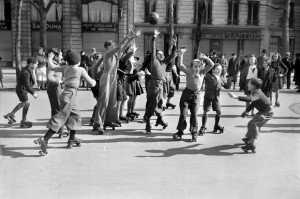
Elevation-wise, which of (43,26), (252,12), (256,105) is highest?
(252,12)

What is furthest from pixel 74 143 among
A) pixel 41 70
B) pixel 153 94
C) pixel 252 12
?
Result: pixel 252 12

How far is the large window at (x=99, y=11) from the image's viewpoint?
33.2m

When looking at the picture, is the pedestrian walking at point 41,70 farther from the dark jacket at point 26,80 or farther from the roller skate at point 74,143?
the roller skate at point 74,143

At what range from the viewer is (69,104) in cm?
710

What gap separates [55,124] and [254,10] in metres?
31.0

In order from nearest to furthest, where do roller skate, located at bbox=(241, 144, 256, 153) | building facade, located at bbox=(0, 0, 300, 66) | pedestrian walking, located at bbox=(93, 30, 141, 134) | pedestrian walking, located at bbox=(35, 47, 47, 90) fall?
1. roller skate, located at bbox=(241, 144, 256, 153)
2. pedestrian walking, located at bbox=(93, 30, 141, 134)
3. pedestrian walking, located at bbox=(35, 47, 47, 90)
4. building facade, located at bbox=(0, 0, 300, 66)

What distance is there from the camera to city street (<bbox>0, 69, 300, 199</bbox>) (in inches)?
208

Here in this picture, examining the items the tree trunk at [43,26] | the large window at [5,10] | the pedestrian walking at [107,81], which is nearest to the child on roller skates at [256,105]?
the pedestrian walking at [107,81]

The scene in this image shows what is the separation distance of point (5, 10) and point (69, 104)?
90.6 feet

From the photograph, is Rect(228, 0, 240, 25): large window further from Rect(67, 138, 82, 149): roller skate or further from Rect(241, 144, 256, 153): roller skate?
Rect(67, 138, 82, 149): roller skate

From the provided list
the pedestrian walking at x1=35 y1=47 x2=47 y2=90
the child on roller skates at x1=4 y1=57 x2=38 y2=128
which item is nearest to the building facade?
the pedestrian walking at x1=35 y1=47 x2=47 y2=90

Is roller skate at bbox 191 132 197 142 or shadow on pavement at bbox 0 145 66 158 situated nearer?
shadow on pavement at bbox 0 145 66 158

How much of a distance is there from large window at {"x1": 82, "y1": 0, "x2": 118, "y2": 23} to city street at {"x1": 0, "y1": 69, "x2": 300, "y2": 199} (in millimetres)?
24650

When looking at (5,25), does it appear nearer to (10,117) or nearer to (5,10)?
(5,10)
